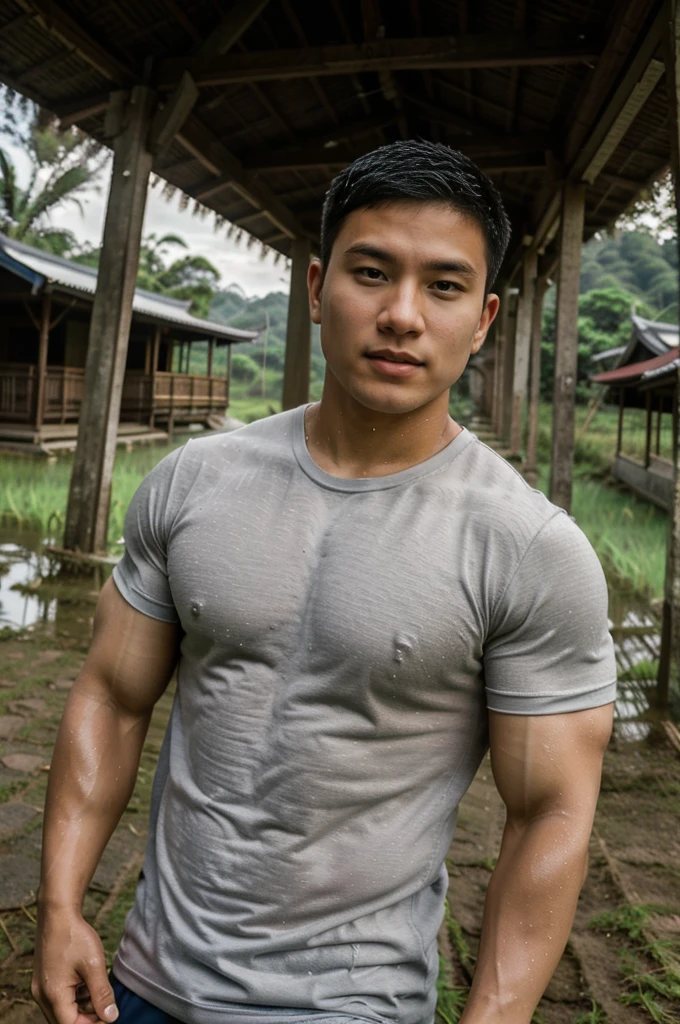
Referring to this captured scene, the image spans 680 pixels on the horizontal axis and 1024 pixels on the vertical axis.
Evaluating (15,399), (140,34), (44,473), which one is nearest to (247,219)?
(140,34)

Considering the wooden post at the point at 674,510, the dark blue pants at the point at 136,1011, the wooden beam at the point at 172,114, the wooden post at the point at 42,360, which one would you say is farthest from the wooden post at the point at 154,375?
the dark blue pants at the point at 136,1011

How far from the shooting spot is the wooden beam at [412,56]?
459cm

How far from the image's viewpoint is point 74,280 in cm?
1441

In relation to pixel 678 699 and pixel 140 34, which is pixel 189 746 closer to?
pixel 678 699

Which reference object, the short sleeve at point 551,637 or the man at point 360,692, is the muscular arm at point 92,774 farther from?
the short sleeve at point 551,637

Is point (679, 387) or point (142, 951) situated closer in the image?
point (142, 951)

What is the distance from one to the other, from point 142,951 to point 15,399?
13749mm

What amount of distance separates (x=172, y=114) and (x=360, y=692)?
16.2ft

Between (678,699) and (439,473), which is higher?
(439,473)

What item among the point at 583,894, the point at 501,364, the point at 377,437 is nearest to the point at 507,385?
the point at 501,364

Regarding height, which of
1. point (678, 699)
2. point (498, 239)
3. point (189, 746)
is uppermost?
point (498, 239)

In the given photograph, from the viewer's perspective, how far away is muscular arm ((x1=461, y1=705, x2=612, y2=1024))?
980 millimetres

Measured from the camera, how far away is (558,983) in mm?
2010

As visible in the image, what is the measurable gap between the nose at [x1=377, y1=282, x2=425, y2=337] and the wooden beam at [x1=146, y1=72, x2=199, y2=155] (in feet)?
15.0
